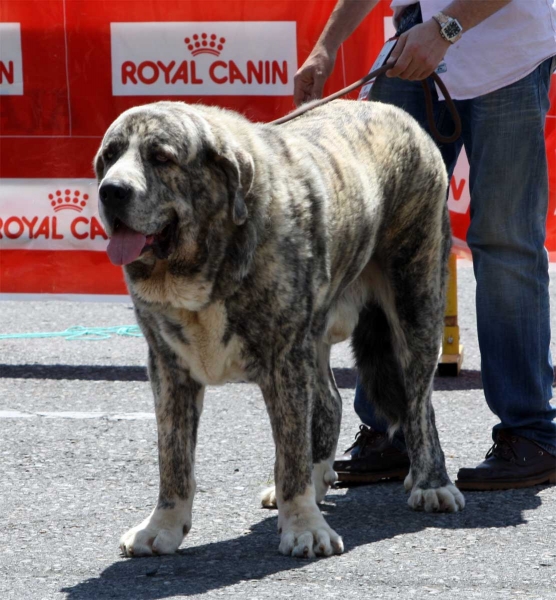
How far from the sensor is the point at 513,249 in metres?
4.11

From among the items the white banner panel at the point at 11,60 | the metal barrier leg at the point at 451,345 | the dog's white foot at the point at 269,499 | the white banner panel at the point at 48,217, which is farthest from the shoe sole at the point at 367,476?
the white banner panel at the point at 11,60

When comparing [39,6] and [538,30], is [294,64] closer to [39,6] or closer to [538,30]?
[39,6]

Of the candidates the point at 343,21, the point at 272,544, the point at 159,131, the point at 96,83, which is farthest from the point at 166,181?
the point at 96,83

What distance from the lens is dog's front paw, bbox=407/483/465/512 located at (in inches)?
148

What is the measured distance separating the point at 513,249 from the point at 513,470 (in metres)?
0.77

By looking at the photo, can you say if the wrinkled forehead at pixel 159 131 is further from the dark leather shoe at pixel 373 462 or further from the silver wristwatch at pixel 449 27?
the dark leather shoe at pixel 373 462

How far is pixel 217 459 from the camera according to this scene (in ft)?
14.3

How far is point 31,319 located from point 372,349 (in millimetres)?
3768

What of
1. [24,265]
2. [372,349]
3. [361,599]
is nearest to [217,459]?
[372,349]

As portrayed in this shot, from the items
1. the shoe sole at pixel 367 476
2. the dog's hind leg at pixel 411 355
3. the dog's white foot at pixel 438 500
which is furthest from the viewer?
the shoe sole at pixel 367 476

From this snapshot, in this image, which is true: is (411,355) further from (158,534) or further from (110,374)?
(110,374)

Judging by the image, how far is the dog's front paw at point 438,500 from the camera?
3.77 m

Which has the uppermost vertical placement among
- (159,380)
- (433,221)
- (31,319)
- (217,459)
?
(433,221)

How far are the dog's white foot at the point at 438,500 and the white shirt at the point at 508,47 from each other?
4.52ft
